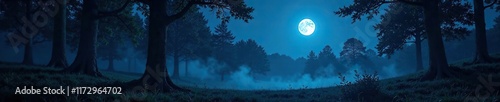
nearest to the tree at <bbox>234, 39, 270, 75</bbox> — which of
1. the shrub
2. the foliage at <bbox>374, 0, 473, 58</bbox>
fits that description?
the foliage at <bbox>374, 0, 473, 58</bbox>

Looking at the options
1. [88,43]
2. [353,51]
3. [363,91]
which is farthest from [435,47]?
[353,51]

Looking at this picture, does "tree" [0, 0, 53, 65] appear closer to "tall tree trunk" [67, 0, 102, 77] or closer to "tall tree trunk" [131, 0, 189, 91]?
"tall tree trunk" [67, 0, 102, 77]

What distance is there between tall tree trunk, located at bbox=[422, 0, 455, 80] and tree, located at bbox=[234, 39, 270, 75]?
4789 cm

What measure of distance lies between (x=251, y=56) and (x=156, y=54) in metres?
53.3

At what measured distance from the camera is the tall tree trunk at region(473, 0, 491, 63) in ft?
69.7

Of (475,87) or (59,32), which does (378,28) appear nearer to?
(475,87)

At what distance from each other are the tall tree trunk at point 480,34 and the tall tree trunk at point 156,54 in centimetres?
1814

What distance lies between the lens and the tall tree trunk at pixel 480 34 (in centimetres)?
2123

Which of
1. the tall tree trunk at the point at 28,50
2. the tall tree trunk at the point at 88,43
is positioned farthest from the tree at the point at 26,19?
the tall tree trunk at the point at 88,43

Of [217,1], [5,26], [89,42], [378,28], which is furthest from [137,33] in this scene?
[378,28]

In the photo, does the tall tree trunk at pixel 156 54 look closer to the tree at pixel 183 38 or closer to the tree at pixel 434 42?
the tree at pixel 434 42

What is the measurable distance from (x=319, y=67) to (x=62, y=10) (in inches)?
2334

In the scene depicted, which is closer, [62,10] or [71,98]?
[71,98]

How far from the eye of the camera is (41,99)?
891 cm
